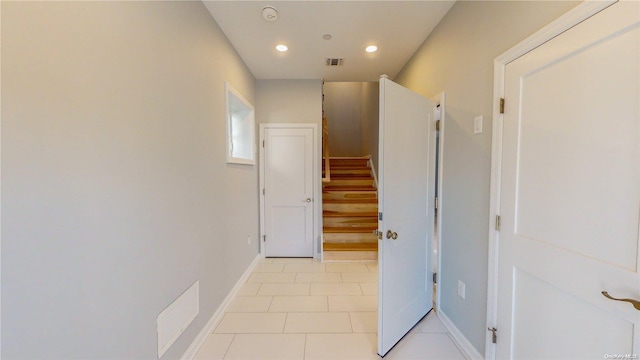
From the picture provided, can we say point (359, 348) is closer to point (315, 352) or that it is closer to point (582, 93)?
point (315, 352)

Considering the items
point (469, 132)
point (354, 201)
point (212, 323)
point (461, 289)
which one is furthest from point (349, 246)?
point (469, 132)

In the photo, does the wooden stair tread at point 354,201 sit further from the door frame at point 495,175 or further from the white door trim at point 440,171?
the door frame at point 495,175

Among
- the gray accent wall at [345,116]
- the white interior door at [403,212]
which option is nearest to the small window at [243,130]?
the white interior door at [403,212]

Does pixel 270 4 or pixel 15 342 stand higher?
pixel 270 4

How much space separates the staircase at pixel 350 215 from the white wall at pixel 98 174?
6.92 ft

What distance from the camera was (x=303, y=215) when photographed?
360cm

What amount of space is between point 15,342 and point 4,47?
0.90 metres

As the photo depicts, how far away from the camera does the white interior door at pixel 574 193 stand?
852mm

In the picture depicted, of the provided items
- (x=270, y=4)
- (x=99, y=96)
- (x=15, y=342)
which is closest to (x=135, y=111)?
(x=99, y=96)

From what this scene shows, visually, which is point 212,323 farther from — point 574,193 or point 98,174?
point 574,193

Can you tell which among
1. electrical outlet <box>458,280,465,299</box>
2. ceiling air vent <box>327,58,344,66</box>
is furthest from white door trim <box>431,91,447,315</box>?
ceiling air vent <box>327,58,344,66</box>

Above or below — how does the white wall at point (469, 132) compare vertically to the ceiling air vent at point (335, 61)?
below

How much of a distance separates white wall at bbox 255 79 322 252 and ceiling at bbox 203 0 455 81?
1.11 ft

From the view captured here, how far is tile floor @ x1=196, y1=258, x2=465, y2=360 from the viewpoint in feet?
5.62
